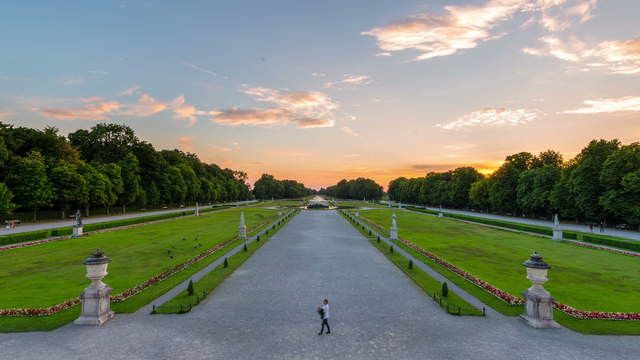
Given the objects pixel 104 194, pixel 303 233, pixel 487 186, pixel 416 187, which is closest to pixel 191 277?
pixel 303 233

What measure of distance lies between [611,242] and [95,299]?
49.0 m

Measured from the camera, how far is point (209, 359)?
39.7 feet

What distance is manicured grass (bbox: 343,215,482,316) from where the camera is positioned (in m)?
17.2

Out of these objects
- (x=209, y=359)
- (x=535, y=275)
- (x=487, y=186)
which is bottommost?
(x=209, y=359)

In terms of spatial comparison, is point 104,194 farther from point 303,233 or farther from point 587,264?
point 587,264

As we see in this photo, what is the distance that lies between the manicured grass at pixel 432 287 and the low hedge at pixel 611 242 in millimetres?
25538

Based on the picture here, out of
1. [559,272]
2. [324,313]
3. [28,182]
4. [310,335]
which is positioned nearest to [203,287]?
[310,335]

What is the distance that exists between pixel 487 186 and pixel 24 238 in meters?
98.2

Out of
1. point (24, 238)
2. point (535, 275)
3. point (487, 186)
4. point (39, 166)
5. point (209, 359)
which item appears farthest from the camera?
point (487, 186)

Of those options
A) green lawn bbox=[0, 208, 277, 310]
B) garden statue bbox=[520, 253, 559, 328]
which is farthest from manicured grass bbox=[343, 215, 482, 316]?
green lawn bbox=[0, 208, 277, 310]

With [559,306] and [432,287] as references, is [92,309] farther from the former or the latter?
[559,306]

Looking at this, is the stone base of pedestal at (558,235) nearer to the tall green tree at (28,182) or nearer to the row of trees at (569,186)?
the row of trees at (569,186)

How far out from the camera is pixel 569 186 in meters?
60.5

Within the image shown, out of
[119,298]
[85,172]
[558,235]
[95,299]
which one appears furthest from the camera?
[85,172]
